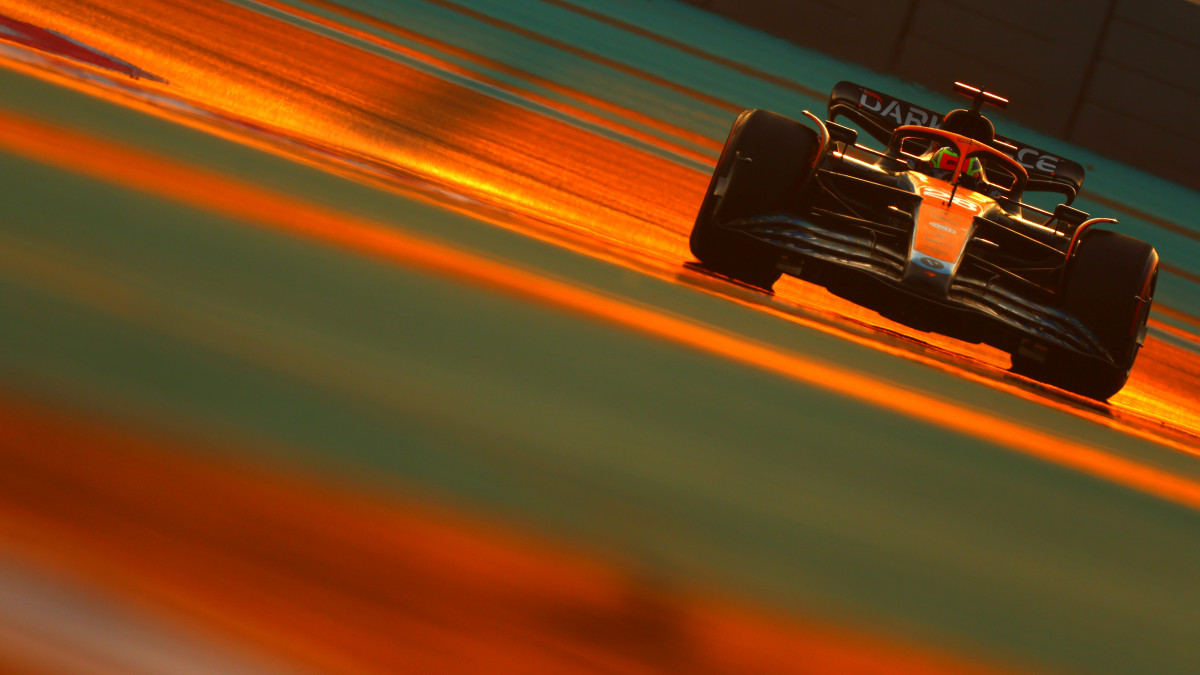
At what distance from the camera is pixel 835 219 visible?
3387mm

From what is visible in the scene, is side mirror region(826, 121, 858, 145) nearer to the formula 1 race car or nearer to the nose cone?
the formula 1 race car

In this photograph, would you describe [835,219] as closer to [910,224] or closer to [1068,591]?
[910,224]

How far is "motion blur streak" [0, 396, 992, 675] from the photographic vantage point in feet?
2.03

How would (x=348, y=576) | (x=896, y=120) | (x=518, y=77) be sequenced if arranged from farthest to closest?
(x=518, y=77)
(x=896, y=120)
(x=348, y=576)

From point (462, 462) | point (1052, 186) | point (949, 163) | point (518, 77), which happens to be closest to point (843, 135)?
point (949, 163)

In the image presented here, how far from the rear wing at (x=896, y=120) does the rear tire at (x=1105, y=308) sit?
137 centimetres

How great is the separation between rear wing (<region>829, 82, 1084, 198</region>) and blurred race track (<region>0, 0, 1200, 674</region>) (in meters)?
3.21

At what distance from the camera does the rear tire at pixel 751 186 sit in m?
3.23

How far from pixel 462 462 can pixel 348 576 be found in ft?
0.68

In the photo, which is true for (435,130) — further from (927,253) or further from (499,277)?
(499,277)

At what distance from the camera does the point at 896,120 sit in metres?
4.75

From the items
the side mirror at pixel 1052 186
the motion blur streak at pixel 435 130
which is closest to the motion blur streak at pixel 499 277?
the motion blur streak at pixel 435 130

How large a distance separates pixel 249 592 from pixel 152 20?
14.5 ft

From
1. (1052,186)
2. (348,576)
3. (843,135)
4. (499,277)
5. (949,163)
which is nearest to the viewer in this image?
(348,576)
